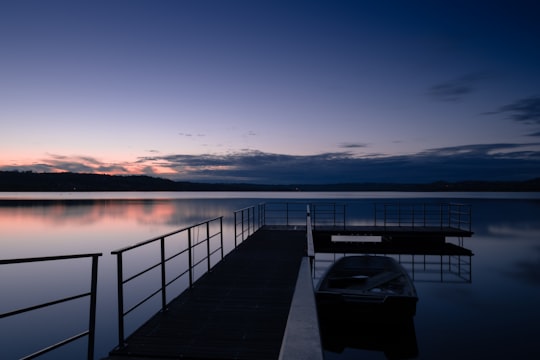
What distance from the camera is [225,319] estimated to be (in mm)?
4750

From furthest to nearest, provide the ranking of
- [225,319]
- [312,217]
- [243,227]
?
[312,217]
[243,227]
[225,319]

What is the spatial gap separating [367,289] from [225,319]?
4408 millimetres

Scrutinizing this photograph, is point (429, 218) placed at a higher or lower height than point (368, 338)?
higher

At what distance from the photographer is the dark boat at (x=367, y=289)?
681 centimetres

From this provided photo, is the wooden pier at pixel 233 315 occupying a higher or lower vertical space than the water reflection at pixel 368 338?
higher

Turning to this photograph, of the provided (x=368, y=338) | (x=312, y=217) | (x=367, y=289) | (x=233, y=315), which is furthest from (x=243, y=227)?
(x=233, y=315)

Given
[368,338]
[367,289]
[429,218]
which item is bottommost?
[368,338]

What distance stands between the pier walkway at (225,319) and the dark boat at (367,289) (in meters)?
0.90

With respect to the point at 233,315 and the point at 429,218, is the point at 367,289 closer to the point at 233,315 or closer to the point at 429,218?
the point at 233,315

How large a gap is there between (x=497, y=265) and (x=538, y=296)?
479cm

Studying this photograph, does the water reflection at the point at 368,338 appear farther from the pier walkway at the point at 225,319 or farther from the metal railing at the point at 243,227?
the metal railing at the point at 243,227

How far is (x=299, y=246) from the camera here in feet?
34.9

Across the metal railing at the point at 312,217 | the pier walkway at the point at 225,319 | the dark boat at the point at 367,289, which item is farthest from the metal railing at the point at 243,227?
the dark boat at the point at 367,289

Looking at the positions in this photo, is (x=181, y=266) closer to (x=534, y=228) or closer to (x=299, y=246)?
(x=299, y=246)
